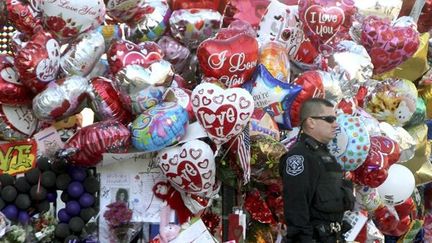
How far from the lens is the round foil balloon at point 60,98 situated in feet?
15.3

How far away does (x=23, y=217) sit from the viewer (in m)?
4.77

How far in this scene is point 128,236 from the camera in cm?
497

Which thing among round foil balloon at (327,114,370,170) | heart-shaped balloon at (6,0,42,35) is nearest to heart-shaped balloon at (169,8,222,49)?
heart-shaped balloon at (6,0,42,35)

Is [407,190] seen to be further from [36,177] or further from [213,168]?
[36,177]

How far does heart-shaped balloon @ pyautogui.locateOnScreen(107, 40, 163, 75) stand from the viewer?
189 inches

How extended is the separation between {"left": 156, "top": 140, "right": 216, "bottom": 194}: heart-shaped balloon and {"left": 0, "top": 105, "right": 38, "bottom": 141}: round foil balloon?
0.78m

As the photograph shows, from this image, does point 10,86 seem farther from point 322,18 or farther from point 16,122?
point 322,18

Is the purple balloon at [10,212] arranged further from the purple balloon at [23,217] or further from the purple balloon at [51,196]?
the purple balloon at [51,196]

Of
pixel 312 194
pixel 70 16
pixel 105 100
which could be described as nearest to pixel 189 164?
pixel 105 100

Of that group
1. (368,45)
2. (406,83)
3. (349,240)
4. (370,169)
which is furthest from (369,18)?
(349,240)

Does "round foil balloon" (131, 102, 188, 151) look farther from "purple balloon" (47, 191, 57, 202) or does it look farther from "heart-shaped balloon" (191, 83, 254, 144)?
"purple balloon" (47, 191, 57, 202)

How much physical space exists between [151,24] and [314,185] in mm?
1634

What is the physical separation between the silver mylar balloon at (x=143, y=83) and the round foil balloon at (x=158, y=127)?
0.19 ft

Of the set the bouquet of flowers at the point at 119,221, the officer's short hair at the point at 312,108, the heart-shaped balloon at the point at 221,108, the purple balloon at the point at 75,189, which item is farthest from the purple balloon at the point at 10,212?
the officer's short hair at the point at 312,108
